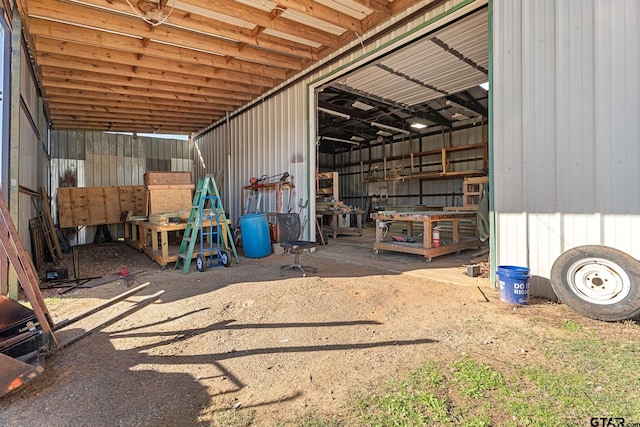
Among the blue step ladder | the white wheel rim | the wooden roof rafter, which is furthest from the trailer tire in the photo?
the blue step ladder

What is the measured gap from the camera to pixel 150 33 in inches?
216

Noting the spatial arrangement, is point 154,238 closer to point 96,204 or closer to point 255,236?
point 255,236

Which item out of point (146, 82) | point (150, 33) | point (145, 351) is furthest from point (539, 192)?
point (146, 82)

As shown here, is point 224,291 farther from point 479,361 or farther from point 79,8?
point 79,8

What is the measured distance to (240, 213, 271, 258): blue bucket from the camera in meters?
6.74

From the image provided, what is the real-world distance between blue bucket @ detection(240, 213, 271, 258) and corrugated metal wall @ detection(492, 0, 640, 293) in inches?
179

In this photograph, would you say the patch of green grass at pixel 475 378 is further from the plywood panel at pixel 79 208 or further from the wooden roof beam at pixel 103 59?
the plywood panel at pixel 79 208

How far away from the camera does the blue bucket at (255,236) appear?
674 centimetres

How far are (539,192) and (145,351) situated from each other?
4.55 m

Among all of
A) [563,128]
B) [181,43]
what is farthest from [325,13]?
[563,128]

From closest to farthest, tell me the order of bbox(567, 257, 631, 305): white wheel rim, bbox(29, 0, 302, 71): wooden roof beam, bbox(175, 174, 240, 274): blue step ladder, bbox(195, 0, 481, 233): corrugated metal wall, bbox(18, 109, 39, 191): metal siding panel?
bbox(567, 257, 631, 305): white wheel rim
bbox(29, 0, 302, 71): wooden roof beam
bbox(18, 109, 39, 191): metal siding panel
bbox(175, 174, 240, 274): blue step ladder
bbox(195, 0, 481, 233): corrugated metal wall

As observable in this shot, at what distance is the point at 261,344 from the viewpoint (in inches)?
104

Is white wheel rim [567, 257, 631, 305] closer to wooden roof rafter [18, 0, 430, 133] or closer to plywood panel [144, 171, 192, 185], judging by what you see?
wooden roof rafter [18, 0, 430, 133]

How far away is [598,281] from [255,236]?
560 centimetres
